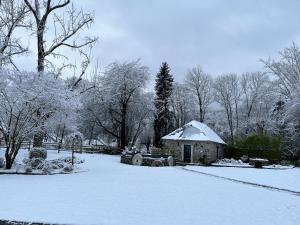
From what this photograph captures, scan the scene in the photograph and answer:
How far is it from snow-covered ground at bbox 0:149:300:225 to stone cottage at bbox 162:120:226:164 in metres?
20.6

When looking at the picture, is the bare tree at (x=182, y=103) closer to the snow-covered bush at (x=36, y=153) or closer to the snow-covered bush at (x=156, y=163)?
the snow-covered bush at (x=156, y=163)

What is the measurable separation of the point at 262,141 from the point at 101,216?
1314 inches

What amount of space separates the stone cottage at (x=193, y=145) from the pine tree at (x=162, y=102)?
1223 centimetres

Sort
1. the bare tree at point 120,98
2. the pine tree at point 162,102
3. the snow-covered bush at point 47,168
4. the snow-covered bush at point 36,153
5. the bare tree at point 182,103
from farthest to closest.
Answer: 1. the bare tree at point 182,103
2. the pine tree at point 162,102
3. the bare tree at point 120,98
4. the snow-covered bush at point 36,153
5. the snow-covered bush at point 47,168

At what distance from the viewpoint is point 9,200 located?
36.2 ft

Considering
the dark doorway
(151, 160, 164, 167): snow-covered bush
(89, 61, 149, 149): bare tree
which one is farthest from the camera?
(89, 61, 149, 149): bare tree

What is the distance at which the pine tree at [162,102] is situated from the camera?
5094cm

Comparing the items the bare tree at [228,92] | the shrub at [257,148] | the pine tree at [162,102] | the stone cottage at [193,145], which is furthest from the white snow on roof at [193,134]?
the bare tree at [228,92]

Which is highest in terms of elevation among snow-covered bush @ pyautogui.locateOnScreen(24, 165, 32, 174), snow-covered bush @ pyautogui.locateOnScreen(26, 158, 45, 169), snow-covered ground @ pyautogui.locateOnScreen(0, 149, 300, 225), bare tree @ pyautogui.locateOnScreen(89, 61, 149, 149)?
bare tree @ pyautogui.locateOnScreen(89, 61, 149, 149)

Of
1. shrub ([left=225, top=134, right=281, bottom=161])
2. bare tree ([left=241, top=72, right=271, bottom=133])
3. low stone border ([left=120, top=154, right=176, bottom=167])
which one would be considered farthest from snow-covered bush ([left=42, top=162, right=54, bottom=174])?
bare tree ([left=241, top=72, right=271, bottom=133])

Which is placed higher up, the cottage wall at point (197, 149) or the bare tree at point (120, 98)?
the bare tree at point (120, 98)

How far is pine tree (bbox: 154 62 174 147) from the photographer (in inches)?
2005

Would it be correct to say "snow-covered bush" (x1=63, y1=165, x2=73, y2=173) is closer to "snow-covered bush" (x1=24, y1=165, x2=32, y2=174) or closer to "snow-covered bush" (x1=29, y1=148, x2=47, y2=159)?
"snow-covered bush" (x1=24, y1=165, x2=32, y2=174)

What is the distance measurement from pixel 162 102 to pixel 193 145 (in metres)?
14.6
